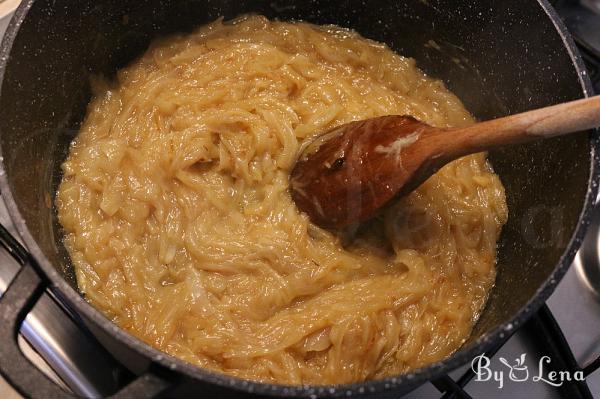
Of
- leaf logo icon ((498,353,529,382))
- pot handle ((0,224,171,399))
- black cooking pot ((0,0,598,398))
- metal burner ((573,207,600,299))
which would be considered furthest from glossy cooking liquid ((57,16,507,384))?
pot handle ((0,224,171,399))

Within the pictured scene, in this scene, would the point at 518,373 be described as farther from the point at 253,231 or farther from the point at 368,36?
the point at 368,36

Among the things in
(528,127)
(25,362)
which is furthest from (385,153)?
(25,362)

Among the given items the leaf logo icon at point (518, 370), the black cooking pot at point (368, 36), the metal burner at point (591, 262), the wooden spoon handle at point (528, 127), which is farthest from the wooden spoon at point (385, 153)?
the metal burner at point (591, 262)

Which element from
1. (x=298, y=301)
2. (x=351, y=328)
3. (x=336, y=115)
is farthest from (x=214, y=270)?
(x=336, y=115)

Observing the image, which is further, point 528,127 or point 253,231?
point 253,231

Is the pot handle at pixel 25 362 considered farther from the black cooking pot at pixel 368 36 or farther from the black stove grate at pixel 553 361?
the black stove grate at pixel 553 361

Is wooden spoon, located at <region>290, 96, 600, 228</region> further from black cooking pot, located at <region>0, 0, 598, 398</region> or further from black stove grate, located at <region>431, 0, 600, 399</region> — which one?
black stove grate, located at <region>431, 0, 600, 399</region>
